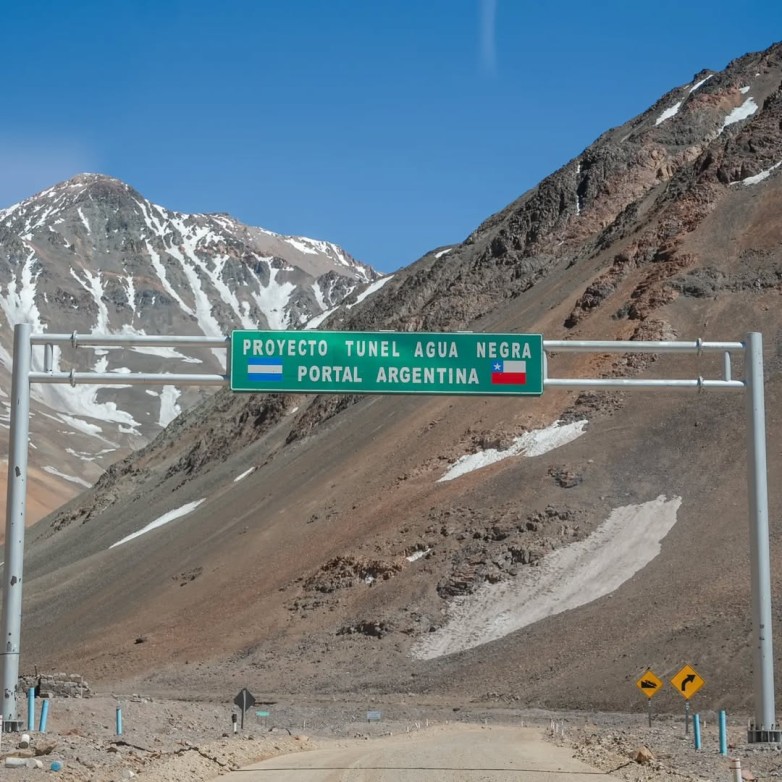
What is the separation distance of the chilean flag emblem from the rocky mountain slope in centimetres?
1764

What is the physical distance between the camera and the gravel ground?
52.7ft

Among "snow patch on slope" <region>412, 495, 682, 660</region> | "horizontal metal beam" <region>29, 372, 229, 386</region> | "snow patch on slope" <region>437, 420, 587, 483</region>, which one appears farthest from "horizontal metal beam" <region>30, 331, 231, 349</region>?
"snow patch on slope" <region>437, 420, 587, 483</region>

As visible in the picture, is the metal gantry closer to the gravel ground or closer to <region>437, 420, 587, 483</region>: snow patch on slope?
the gravel ground

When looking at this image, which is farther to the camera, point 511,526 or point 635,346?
point 511,526

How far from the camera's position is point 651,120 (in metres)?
94.0

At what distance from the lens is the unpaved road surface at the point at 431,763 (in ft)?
53.8

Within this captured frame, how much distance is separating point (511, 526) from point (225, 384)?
30.9m

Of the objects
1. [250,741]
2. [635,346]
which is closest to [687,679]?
[635,346]

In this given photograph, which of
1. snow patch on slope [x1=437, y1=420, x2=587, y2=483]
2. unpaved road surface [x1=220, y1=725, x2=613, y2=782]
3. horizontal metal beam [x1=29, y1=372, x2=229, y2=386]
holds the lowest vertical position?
unpaved road surface [x1=220, y1=725, x2=613, y2=782]

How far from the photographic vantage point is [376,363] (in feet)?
65.5

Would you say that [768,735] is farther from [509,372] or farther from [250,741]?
[250,741]

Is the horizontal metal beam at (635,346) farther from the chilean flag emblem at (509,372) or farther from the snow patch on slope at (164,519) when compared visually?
the snow patch on slope at (164,519)

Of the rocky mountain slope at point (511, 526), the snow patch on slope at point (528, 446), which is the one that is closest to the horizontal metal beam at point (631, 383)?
the rocky mountain slope at point (511, 526)

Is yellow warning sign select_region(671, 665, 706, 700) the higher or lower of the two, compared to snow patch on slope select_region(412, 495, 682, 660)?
lower
